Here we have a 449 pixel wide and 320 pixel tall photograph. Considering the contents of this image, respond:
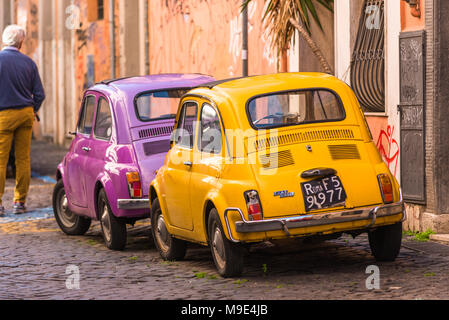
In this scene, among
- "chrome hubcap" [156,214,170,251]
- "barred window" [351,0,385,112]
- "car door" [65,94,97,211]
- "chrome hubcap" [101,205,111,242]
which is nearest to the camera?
"chrome hubcap" [156,214,170,251]

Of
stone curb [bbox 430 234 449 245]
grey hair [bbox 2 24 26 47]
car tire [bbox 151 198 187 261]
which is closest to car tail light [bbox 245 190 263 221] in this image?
car tire [bbox 151 198 187 261]

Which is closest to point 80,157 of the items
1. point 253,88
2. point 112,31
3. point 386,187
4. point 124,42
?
point 253,88

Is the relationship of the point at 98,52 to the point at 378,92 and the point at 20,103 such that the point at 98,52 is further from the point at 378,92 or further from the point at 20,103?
the point at 378,92

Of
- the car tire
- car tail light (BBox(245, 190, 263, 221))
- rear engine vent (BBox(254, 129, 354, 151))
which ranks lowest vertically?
the car tire

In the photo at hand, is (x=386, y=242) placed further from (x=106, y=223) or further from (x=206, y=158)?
(x=106, y=223)

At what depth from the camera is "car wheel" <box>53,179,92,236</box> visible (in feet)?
39.7

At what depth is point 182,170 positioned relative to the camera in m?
9.48

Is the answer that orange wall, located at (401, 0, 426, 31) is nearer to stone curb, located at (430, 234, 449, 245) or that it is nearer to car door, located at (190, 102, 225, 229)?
stone curb, located at (430, 234, 449, 245)

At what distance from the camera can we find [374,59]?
1284 cm

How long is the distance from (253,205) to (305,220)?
419 millimetres

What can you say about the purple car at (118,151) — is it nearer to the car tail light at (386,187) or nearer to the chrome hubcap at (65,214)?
the chrome hubcap at (65,214)

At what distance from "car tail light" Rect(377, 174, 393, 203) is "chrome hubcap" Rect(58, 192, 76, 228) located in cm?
463
